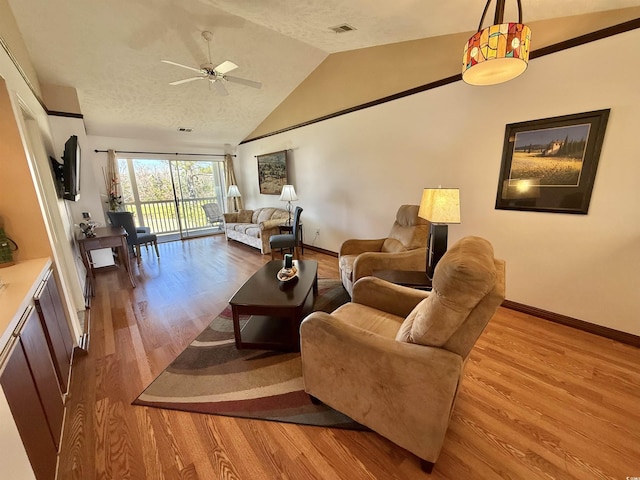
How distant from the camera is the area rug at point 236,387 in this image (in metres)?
1.56

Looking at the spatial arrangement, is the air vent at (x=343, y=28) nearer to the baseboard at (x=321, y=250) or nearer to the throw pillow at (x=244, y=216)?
the baseboard at (x=321, y=250)

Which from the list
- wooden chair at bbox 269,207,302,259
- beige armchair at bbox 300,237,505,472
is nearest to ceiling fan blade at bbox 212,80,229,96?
wooden chair at bbox 269,207,302,259

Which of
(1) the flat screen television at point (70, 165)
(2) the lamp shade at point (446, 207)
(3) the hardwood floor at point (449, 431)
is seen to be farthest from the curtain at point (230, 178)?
(2) the lamp shade at point (446, 207)

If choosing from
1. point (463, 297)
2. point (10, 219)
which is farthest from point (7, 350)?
point (463, 297)

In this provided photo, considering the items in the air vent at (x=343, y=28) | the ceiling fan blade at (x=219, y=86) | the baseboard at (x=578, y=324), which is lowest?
the baseboard at (x=578, y=324)

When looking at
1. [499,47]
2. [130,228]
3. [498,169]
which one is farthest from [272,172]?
[499,47]

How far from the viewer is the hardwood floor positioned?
1255 mm

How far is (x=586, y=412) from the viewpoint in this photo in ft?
4.98

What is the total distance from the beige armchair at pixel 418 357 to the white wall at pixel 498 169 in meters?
1.73

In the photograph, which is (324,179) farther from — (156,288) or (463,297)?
(463,297)

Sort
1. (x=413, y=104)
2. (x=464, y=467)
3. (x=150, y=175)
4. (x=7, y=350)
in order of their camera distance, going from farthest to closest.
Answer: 1. (x=150, y=175)
2. (x=413, y=104)
3. (x=464, y=467)
4. (x=7, y=350)

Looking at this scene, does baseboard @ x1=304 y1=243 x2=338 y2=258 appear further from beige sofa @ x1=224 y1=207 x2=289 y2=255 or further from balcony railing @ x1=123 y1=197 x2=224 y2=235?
balcony railing @ x1=123 y1=197 x2=224 y2=235

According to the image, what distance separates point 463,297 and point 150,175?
287 inches

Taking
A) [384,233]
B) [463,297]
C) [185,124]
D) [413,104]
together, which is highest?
[185,124]
